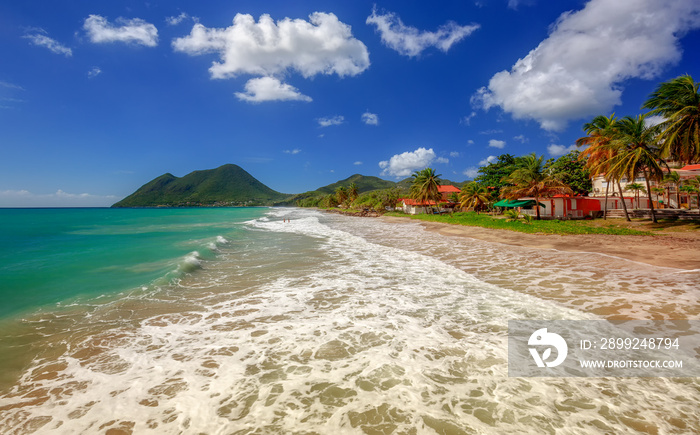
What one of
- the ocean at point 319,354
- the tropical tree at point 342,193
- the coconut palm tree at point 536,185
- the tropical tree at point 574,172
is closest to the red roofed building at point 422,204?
the tropical tree at point 574,172

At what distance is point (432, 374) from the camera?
411 centimetres

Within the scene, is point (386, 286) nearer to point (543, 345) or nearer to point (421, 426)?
point (543, 345)

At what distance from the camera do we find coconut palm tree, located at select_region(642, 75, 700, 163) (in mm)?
19766

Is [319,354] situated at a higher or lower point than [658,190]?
lower

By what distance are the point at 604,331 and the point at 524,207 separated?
1603 inches

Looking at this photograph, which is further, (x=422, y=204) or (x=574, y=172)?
(x=422, y=204)

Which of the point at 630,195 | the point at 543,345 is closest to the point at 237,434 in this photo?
the point at 543,345

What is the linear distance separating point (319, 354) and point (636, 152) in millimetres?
30922

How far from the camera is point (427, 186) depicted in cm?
5431

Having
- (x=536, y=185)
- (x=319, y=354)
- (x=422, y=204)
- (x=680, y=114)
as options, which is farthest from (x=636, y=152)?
(x=422, y=204)

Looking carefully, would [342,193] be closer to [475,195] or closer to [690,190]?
[475,195]

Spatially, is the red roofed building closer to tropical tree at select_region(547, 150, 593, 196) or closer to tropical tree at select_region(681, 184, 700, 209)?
tropical tree at select_region(547, 150, 593, 196)

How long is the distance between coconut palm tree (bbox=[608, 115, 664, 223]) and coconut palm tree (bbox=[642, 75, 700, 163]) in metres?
1.20

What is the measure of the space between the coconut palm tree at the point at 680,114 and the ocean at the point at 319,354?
1779 centimetres
